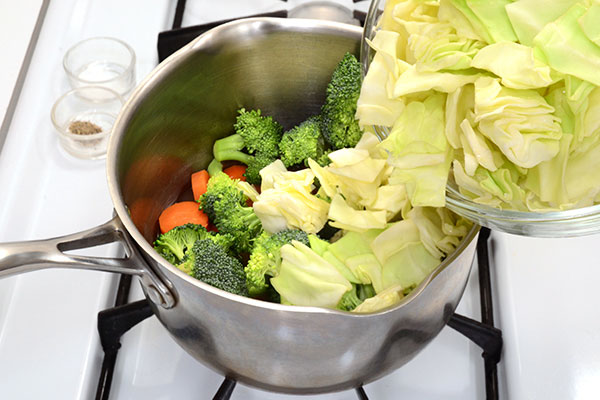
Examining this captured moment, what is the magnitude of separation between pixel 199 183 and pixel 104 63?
349 mm

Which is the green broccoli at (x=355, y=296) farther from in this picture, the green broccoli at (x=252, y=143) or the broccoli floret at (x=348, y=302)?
the green broccoli at (x=252, y=143)

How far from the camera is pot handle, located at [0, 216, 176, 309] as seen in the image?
2.50 feet

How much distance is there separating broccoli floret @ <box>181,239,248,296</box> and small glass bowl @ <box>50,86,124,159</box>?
351 mm

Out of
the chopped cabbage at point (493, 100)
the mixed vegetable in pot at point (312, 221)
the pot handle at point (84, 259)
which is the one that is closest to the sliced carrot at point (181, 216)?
the mixed vegetable in pot at point (312, 221)

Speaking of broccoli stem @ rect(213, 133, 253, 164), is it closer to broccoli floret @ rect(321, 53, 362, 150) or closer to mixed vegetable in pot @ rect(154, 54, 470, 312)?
mixed vegetable in pot @ rect(154, 54, 470, 312)

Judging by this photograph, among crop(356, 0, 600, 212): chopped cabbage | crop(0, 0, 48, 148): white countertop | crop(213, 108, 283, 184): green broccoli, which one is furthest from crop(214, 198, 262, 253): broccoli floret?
crop(0, 0, 48, 148): white countertop

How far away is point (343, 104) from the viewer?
1027 millimetres

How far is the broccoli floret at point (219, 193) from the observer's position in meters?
1.01

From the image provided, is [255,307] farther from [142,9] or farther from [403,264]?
[142,9]

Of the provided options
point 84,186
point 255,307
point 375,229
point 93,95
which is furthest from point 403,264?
point 93,95

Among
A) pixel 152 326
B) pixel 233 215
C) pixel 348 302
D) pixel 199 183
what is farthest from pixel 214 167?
pixel 348 302

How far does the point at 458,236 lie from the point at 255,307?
27 cm

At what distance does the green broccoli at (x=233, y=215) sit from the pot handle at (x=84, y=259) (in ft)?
0.65

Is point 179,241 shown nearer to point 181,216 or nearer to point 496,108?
point 181,216
